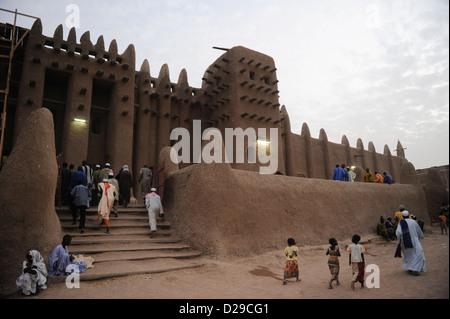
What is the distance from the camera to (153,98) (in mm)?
17047

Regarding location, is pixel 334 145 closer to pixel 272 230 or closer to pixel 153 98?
pixel 153 98

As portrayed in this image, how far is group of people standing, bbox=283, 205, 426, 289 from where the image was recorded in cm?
615

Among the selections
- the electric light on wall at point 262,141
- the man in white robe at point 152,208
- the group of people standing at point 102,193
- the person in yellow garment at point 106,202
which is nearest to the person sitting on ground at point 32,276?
the group of people standing at point 102,193

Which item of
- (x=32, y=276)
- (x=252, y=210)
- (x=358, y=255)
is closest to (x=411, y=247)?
(x=358, y=255)

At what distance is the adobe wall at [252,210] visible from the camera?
8641 millimetres

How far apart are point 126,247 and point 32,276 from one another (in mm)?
2410

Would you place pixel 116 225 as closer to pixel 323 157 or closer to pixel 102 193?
pixel 102 193

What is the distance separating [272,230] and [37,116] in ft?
23.9

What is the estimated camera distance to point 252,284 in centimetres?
655

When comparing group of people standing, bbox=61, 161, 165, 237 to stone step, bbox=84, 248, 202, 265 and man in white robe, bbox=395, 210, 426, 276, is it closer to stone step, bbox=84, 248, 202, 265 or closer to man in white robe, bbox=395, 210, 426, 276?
stone step, bbox=84, 248, 202, 265

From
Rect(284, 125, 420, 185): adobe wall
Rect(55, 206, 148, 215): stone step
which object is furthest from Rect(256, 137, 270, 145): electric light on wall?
Rect(55, 206, 148, 215): stone step

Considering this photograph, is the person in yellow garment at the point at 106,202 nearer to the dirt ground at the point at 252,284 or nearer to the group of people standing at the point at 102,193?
the group of people standing at the point at 102,193

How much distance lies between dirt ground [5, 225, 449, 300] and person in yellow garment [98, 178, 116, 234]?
8.09 ft

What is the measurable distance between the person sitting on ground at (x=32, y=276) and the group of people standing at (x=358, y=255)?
491 centimetres
